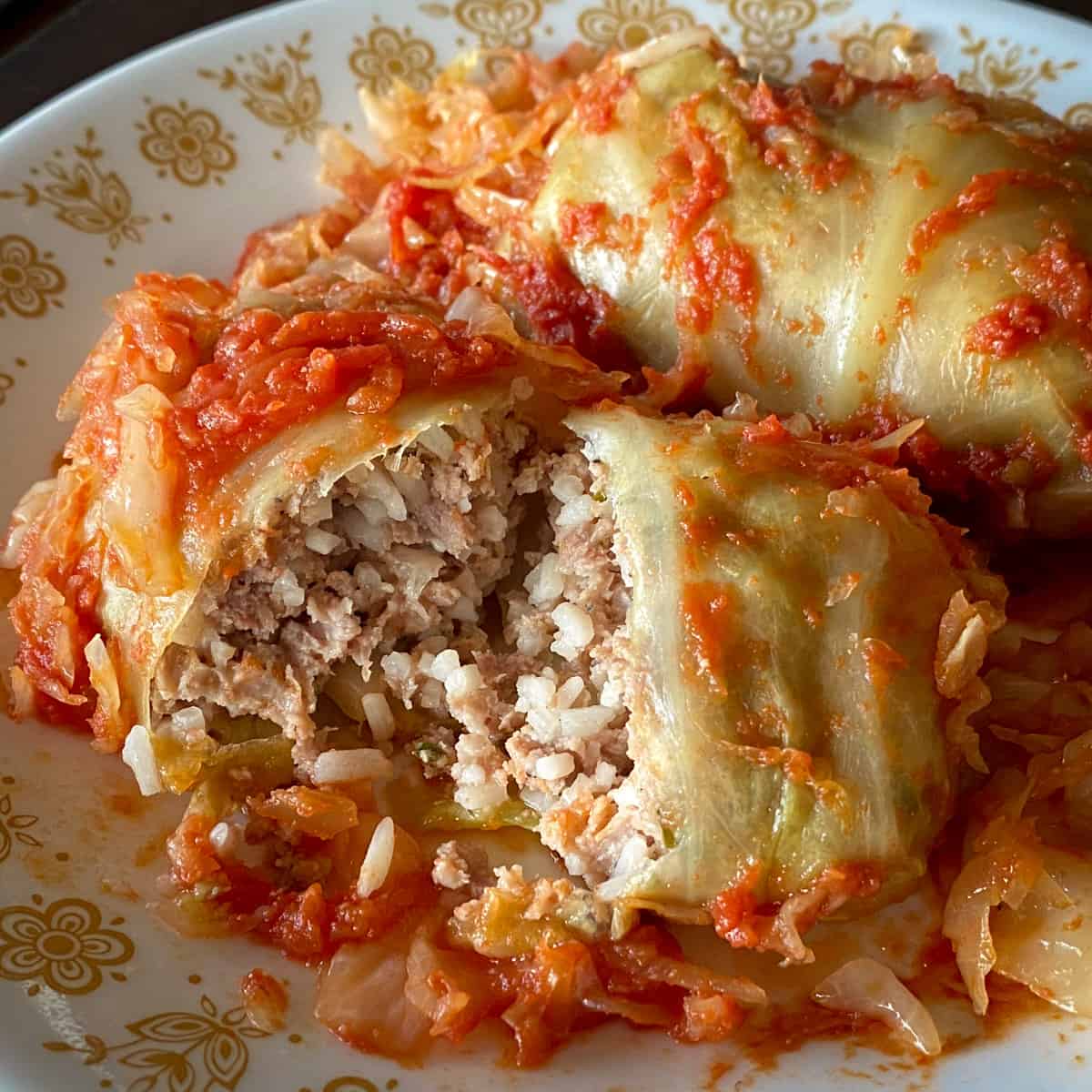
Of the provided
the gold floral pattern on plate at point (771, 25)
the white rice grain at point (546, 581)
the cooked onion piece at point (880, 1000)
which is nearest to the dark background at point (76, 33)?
the gold floral pattern on plate at point (771, 25)

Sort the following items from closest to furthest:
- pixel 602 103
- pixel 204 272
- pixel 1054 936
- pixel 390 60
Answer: pixel 1054 936 < pixel 602 103 < pixel 204 272 < pixel 390 60

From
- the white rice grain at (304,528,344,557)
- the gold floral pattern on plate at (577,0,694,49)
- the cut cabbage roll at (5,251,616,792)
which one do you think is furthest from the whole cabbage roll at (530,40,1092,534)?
the white rice grain at (304,528,344,557)

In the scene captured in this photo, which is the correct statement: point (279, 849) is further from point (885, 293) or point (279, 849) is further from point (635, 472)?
point (885, 293)

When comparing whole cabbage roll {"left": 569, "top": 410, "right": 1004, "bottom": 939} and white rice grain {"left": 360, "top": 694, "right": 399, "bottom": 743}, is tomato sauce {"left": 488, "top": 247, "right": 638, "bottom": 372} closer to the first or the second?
whole cabbage roll {"left": 569, "top": 410, "right": 1004, "bottom": 939}

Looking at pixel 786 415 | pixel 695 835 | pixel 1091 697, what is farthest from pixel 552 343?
pixel 1091 697

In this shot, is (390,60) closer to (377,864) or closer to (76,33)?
(76,33)

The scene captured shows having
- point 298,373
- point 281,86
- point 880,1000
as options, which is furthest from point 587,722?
point 281,86
